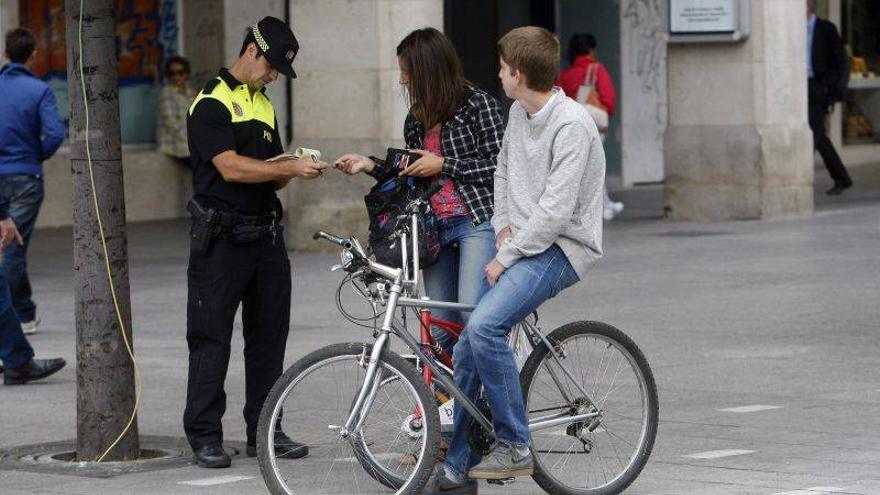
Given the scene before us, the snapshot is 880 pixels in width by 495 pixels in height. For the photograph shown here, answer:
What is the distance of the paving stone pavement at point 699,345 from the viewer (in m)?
7.14

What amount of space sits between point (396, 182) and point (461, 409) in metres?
0.91

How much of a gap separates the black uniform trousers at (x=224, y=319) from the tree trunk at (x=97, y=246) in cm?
38

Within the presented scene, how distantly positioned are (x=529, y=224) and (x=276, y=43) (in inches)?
61.9

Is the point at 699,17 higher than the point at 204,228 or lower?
higher

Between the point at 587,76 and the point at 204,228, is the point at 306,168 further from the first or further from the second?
the point at 587,76

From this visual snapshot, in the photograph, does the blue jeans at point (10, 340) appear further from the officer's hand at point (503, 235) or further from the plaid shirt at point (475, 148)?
the officer's hand at point (503, 235)

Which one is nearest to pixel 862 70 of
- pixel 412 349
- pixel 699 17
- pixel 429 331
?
pixel 699 17

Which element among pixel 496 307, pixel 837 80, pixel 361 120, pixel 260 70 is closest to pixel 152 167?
pixel 361 120

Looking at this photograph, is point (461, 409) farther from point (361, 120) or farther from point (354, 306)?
point (361, 120)

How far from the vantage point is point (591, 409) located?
6.70 metres

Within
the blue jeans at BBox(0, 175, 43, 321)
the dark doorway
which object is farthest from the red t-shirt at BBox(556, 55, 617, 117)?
the blue jeans at BBox(0, 175, 43, 321)

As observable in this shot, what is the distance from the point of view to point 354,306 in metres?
12.6

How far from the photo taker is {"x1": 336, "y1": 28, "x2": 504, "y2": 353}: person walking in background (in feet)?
23.0

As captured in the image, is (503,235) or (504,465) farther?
→ (503,235)
